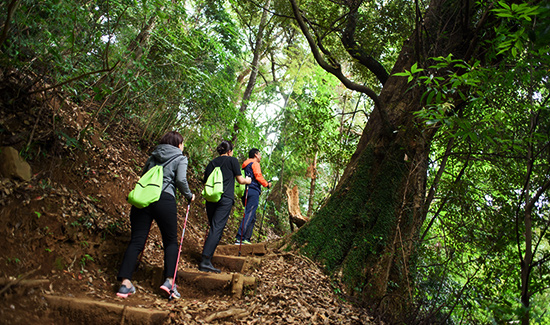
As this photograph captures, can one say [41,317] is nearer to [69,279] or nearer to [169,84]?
[69,279]

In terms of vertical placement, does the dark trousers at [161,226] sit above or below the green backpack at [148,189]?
below

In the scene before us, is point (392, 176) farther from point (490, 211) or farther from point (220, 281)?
point (220, 281)

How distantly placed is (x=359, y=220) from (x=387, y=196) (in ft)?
2.02

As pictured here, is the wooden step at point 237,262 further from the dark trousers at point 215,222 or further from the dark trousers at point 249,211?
the dark trousers at point 249,211

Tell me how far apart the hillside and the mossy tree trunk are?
1.61ft

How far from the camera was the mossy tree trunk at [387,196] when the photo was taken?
15.1ft


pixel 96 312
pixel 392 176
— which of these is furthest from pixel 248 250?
pixel 96 312

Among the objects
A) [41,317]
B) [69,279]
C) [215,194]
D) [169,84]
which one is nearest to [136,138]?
[169,84]

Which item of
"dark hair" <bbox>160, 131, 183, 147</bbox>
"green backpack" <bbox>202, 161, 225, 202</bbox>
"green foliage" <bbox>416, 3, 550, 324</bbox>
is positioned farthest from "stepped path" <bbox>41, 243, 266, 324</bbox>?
"green foliage" <bbox>416, 3, 550, 324</bbox>

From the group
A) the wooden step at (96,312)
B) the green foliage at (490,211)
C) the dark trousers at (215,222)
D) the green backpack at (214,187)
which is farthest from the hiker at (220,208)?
the green foliage at (490,211)

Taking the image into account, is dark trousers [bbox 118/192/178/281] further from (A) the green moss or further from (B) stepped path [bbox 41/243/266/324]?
(A) the green moss

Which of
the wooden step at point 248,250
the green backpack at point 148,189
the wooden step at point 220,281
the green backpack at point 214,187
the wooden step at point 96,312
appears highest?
the green backpack at point 214,187

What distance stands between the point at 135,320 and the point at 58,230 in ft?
5.34

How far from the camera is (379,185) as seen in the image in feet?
17.8
